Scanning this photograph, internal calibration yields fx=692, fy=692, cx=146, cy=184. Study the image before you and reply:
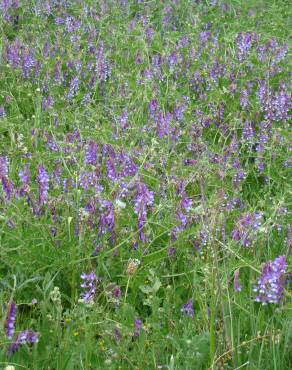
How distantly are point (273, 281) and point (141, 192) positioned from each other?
74cm

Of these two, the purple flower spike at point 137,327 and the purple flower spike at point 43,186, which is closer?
the purple flower spike at point 137,327

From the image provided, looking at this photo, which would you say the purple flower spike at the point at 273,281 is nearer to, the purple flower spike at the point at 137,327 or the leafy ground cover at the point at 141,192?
the leafy ground cover at the point at 141,192

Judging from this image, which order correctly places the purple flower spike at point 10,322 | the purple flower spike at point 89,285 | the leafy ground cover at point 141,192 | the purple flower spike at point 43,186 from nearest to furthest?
the purple flower spike at point 10,322, the leafy ground cover at point 141,192, the purple flower spike at point 89,285, the purple flower spike at point 43,186

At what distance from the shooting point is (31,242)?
286 centimetres

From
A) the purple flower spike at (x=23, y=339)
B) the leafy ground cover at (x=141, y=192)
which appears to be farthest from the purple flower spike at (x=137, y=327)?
the purple flower spike at (x=23, y=339)

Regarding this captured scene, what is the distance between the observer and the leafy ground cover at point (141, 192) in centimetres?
235

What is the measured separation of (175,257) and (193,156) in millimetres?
1076

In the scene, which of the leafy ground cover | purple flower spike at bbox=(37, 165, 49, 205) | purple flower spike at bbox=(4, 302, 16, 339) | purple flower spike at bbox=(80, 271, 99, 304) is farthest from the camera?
purple flower spike at bbox=(37, 165, 49, 205)

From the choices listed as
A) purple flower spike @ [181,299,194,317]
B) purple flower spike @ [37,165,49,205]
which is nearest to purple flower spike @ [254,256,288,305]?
purple flower spike @ [181,299,194,317]

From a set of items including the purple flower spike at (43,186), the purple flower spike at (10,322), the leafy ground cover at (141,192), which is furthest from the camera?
the purple flower spike at (43,186)

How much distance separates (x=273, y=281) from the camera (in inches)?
93.4

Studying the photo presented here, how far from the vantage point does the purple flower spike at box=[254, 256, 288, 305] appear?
92.7 inches

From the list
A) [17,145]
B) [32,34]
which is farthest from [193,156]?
[32,34]

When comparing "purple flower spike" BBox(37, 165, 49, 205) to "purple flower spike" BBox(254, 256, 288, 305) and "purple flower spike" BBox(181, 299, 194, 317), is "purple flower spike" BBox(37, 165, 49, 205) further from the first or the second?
"purple flower spike" BBox(254, 256, 288, 305)
